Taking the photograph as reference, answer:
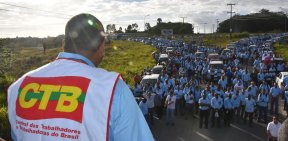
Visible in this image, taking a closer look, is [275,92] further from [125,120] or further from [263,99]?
[125,120]

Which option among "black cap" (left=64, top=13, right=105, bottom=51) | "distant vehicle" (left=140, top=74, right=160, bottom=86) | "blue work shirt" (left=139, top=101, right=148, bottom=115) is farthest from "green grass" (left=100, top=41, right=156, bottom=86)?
"black cap" (left=64, top=13, right=105, bottom=51)

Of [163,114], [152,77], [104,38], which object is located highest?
[104,38]

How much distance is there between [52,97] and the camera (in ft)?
6.20

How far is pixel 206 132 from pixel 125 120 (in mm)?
14983

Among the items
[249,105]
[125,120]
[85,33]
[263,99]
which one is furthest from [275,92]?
[125,120]

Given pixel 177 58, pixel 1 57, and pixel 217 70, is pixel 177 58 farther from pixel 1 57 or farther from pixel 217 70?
pixel 1 57

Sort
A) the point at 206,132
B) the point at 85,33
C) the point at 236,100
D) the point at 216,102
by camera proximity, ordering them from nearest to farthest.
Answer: the point at 85,33 → the point at 206,132 → the point at 216,102 → the point at 236,100

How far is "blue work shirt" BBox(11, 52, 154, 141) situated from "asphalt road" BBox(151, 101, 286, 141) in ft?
45.2

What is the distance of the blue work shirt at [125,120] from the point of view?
1766 millimetres

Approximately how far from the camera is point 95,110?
180cm

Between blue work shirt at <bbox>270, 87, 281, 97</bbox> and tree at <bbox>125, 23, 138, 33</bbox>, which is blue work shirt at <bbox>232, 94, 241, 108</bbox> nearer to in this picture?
blue work shirt at <bbox>270, 87, 281, 97</bbox>

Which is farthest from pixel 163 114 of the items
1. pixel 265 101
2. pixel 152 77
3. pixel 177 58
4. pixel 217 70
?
pixel 177 58

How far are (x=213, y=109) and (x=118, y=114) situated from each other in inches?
602

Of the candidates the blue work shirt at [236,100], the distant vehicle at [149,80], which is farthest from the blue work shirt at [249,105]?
the distant vehicle at [149,80]
